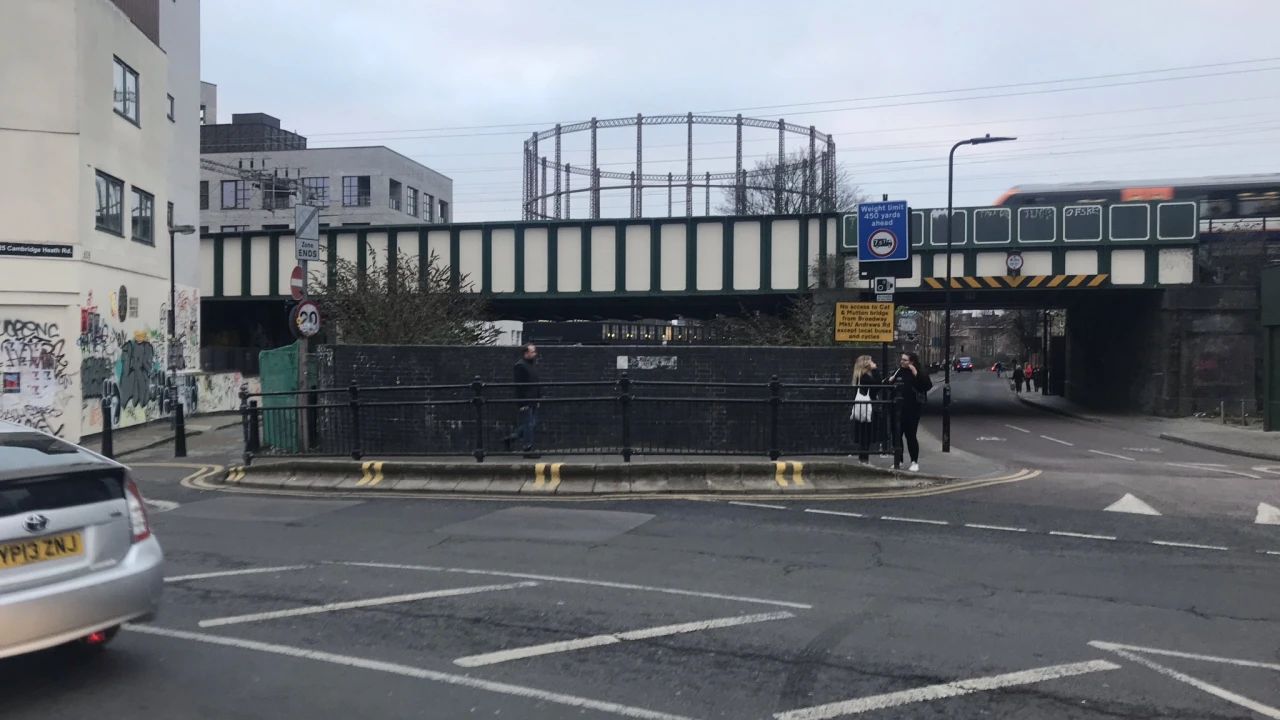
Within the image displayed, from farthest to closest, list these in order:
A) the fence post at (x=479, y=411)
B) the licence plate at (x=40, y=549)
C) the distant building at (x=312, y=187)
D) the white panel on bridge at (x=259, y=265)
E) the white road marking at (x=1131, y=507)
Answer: the distant building at (x=312, y=187)
the white panel on bridge at (x=259, y=265)
the fence post at (x=479, y=411)
the white road marking at (x=1131, y=507)
the licence plate at (x=40, y=549)

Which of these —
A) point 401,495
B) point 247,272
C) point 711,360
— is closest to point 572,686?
point 401,495

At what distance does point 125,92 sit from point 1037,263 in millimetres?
25596

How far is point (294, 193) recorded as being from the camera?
6388cm

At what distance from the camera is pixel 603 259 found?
101 ft


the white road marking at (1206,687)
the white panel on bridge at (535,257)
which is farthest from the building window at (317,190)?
the white road marking at (1206,687)

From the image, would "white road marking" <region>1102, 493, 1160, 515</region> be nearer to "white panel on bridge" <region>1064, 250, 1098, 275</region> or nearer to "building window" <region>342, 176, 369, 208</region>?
"white panel on bridge" <region>1064, 250, 1098, 275</region>

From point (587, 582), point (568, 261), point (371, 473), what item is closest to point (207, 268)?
point (568, 261)

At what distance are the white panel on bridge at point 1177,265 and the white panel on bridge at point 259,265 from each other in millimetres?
28850

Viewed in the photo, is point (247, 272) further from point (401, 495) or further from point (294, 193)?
point (294, 193)

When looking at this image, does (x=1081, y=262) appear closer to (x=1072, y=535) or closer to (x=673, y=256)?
(x=673, y=256)

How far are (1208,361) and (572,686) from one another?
31923 millimetres

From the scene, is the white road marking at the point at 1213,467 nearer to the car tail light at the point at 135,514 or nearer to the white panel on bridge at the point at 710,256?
the white panel on bridge at the point at 710,256

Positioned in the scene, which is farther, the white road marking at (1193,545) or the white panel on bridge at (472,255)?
the white panel on bridge at (472,255)

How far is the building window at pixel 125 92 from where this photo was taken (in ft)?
75.5
